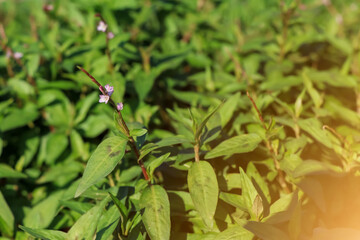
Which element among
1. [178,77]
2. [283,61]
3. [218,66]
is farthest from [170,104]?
[283,61]

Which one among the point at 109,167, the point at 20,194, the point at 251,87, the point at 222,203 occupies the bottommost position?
the point at 20,194

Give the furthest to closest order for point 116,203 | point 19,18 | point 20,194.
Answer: point 19,18 → point 20,194 → point 116,203

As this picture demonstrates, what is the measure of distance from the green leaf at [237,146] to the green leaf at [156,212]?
0.28m

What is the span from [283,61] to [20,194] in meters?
2.00

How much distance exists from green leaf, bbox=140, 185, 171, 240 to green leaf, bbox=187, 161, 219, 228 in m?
0.12

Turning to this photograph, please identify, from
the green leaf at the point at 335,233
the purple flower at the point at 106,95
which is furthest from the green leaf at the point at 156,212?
the green leaf at the point at 335,233

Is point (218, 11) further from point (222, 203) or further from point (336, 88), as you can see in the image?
point (222, 203)

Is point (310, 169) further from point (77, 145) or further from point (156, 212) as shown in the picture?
point (77, 145)

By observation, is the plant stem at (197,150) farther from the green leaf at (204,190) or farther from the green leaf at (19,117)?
the green leaf at (19,117)

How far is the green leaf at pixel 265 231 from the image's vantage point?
1.43 m

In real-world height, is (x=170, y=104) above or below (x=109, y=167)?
below

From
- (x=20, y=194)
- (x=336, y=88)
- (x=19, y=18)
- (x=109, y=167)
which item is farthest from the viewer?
(x=19, y=18)

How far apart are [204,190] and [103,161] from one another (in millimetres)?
415

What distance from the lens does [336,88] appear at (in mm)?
2748
